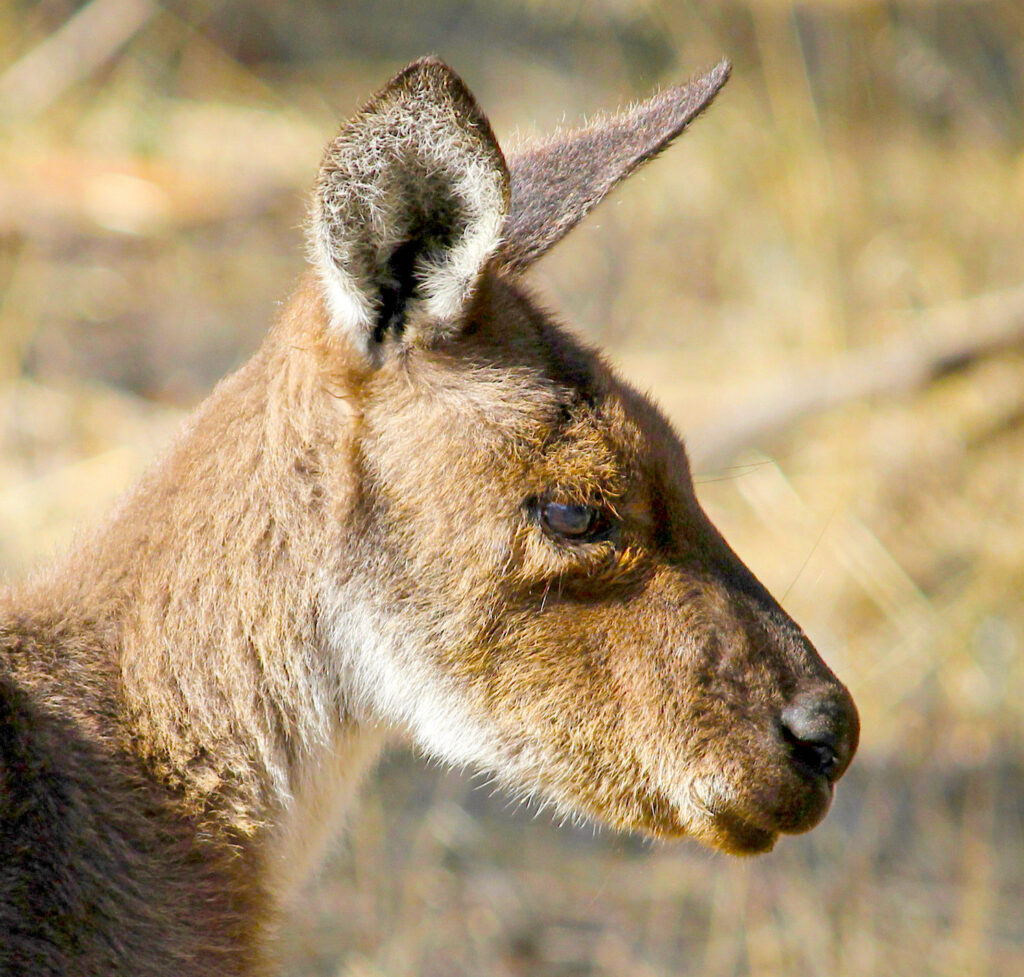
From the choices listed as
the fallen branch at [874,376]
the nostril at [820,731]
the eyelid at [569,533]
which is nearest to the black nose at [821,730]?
the nostril at [820,731]

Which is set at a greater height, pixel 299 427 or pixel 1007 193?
pixel 299 427

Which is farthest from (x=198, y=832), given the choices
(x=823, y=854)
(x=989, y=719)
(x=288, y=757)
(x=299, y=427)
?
(x=989, y=719)

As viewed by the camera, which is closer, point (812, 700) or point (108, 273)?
point (812, 700)

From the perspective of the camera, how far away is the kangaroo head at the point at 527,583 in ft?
9.36

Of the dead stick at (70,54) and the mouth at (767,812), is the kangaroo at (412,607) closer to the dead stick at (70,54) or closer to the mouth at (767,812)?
the mouth at (767,812)

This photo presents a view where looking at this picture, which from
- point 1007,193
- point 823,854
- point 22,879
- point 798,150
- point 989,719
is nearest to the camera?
point 22,879

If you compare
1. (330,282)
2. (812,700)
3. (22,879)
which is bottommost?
(812,700)

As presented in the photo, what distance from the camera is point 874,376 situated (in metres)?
6.54

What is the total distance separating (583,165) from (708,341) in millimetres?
4646

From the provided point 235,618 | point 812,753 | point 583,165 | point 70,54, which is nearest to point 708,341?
point 70,54

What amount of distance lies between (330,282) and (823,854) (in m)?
3.08

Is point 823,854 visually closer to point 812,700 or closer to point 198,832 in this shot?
point 812,700

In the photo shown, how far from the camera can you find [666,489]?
2990mm

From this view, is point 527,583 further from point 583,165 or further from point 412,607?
point 583,165
